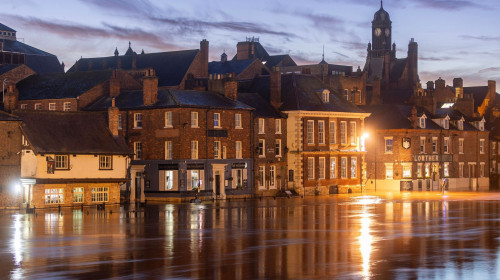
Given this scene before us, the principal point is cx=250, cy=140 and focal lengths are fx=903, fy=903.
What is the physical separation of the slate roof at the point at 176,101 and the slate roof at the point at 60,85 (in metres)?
2.55

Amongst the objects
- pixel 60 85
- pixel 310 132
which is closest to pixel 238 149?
pixel 310 132

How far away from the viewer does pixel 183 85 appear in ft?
345

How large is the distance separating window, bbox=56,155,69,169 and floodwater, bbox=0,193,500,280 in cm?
500

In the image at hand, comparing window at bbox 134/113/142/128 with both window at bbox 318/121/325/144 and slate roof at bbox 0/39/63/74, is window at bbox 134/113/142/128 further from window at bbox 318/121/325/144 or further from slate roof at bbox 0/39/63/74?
slate roof at bbox 0/39/63/74

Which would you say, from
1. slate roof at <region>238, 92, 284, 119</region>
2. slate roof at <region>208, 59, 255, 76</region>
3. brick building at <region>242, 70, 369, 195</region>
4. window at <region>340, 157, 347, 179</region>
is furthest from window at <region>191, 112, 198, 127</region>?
slate roof at <region>208, 59, 255, 76</region>

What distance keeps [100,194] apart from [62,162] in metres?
4.24

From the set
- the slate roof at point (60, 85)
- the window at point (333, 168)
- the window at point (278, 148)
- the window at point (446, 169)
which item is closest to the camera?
the slate roof at point (60, 85)

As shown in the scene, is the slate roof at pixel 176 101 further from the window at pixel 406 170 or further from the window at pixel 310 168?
the window at pixel 406 170

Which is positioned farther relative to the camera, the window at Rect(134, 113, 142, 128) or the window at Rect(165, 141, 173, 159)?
the window at Rect(134, 113, 142, 128)

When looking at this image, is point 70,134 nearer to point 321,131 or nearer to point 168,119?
point 168,119

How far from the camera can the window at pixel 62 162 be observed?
6712 cm

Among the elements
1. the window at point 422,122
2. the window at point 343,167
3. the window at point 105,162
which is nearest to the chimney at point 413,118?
the window at point 422,122

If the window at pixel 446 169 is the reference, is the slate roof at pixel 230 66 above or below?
above

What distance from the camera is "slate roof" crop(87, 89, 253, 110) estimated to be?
75.8 meters
